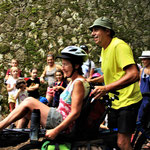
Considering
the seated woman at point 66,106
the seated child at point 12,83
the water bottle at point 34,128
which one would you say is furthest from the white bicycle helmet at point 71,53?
the seated child at point 12,83

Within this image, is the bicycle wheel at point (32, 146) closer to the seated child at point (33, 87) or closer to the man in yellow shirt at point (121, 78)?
the man in yellow shirt at point (121, 78)

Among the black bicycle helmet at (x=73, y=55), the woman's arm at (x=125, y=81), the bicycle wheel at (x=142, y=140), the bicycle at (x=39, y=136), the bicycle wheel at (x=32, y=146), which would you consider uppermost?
the black bicycle helmet at (x=73, y=55)

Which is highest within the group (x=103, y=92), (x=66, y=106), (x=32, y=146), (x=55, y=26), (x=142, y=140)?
(x=55, y=26)

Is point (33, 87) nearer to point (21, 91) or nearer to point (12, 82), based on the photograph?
point (21, 91)

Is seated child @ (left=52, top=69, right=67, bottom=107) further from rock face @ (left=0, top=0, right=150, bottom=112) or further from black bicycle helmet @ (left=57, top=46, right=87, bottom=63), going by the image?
rock face @ (left=0, top=0, right=150, bottom=112)

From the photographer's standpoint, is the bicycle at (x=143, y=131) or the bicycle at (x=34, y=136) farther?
the bicycle at (x=143, y=131)

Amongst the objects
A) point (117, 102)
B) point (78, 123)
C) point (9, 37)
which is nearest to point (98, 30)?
point (117, 102)

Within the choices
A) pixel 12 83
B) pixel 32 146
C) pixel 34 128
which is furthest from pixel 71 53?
pixel 12 83

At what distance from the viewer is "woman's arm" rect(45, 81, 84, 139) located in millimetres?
2390

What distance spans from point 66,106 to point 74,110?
226 millimetres

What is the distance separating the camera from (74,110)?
243 cm

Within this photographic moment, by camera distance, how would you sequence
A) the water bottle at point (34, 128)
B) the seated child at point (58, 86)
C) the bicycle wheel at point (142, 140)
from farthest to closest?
the seated child at point (58, 86), the bicycle wheel at point (142, 140), the water bottle at point (34, 128)

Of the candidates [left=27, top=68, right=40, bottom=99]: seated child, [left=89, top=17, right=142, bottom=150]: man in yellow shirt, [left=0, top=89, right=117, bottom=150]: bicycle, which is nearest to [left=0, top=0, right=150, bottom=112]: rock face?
[left=27, top=68, right=40, bottom=99]: seated child

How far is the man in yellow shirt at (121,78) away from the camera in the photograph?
2637 millimetres
